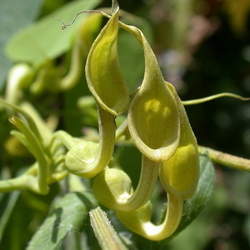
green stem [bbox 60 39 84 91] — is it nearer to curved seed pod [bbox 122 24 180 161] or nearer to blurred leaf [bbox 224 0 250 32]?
curved seed pod [bbox 122 24 180 161]

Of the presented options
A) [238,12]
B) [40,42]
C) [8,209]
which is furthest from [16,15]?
[238,12]

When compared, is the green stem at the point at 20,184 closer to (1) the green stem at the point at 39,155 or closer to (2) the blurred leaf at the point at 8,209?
(1) the green stem at the point at 39,155

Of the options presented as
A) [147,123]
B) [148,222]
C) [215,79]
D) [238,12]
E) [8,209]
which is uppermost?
[147,123]

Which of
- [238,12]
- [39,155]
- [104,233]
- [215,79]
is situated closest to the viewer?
[104,233]

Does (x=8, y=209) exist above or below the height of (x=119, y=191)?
below

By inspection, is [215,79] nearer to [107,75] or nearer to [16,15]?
[16,15]

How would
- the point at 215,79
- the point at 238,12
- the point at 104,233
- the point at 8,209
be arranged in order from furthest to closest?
the point at 215,79
the point at 238,12
the point at 8,209
the point at 104,233
